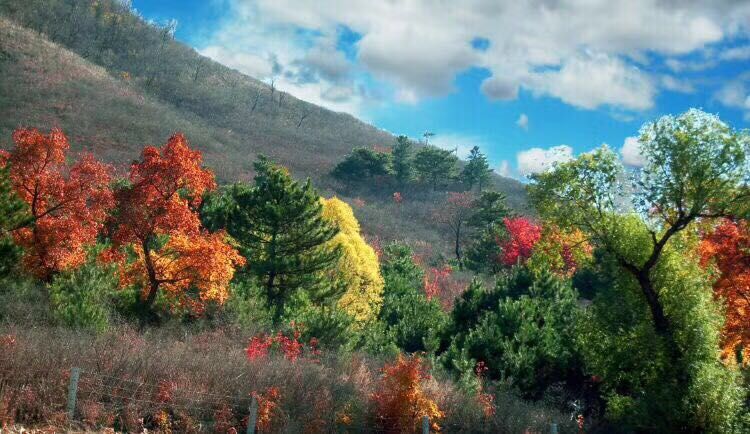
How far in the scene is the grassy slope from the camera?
74.1 metres

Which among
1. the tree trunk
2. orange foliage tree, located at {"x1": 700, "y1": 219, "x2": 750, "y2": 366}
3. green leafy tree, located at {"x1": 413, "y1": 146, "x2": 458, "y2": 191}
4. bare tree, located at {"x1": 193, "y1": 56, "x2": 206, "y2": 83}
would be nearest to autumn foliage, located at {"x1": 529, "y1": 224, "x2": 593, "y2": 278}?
orange foliage tree, located at {"x1": 700, "y1": 219, "x2": 750, "y2": 366}

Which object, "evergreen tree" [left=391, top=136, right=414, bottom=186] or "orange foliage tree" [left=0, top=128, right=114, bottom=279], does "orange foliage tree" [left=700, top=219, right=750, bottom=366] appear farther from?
"evergreen tree" [left=391, top=136, right=414, bottom=186]

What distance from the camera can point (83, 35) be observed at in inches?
5034

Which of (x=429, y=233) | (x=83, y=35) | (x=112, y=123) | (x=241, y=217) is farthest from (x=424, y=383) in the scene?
(x=83, y=35)

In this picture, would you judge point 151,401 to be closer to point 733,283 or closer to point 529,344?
point 529,344

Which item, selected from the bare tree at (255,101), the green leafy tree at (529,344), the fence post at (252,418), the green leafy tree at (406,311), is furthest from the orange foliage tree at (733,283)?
the bare tree at (255,101)

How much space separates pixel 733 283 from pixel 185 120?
93016 mm

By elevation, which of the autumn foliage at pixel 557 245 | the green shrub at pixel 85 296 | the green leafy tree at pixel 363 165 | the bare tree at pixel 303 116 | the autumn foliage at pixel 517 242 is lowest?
the green shrub at pixel 85 296

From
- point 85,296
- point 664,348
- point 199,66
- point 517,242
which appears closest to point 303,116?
point 199,66

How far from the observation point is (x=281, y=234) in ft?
97.4

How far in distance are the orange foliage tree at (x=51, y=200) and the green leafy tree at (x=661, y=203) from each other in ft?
60.5

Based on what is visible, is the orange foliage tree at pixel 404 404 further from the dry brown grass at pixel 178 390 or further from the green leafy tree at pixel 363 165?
the green leafy tree at pixel 363 165

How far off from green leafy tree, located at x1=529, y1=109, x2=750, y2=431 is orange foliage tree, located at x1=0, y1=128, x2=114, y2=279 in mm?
18439

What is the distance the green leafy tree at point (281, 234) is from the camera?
28609 millimetres
